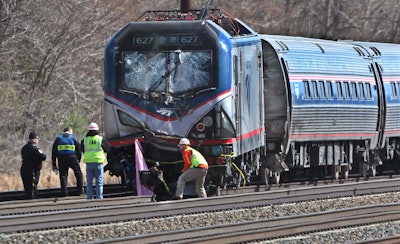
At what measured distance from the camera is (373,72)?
2559 cm

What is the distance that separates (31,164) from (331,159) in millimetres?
8018

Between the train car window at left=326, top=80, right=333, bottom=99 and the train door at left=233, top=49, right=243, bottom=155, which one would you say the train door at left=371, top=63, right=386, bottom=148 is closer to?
the train car window at left=326, top=80, right=333, bottom=99

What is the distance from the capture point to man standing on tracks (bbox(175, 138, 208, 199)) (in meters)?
17.6

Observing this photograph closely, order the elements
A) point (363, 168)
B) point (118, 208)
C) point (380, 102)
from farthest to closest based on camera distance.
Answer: point (363, 168) < point (380, 102) < point (118, 208)

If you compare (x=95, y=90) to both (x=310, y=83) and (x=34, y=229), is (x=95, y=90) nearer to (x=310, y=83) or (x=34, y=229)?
(x=310, y=83)

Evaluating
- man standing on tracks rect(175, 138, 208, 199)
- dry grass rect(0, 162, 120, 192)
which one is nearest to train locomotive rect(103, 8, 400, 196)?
man standing on tracks rect(175, 138, 208, 199)

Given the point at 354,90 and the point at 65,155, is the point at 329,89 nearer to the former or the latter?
the point at 354,90

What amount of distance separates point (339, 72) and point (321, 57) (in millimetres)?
732

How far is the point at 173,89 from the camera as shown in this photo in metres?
18.4

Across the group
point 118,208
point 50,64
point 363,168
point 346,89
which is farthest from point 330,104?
point 50,64

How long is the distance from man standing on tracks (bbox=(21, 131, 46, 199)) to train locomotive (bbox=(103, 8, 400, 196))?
4.47 feet

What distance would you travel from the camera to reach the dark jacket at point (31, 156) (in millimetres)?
18766

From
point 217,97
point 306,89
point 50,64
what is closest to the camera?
point 217,97

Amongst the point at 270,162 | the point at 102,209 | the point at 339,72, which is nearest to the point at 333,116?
the point at 339,72
